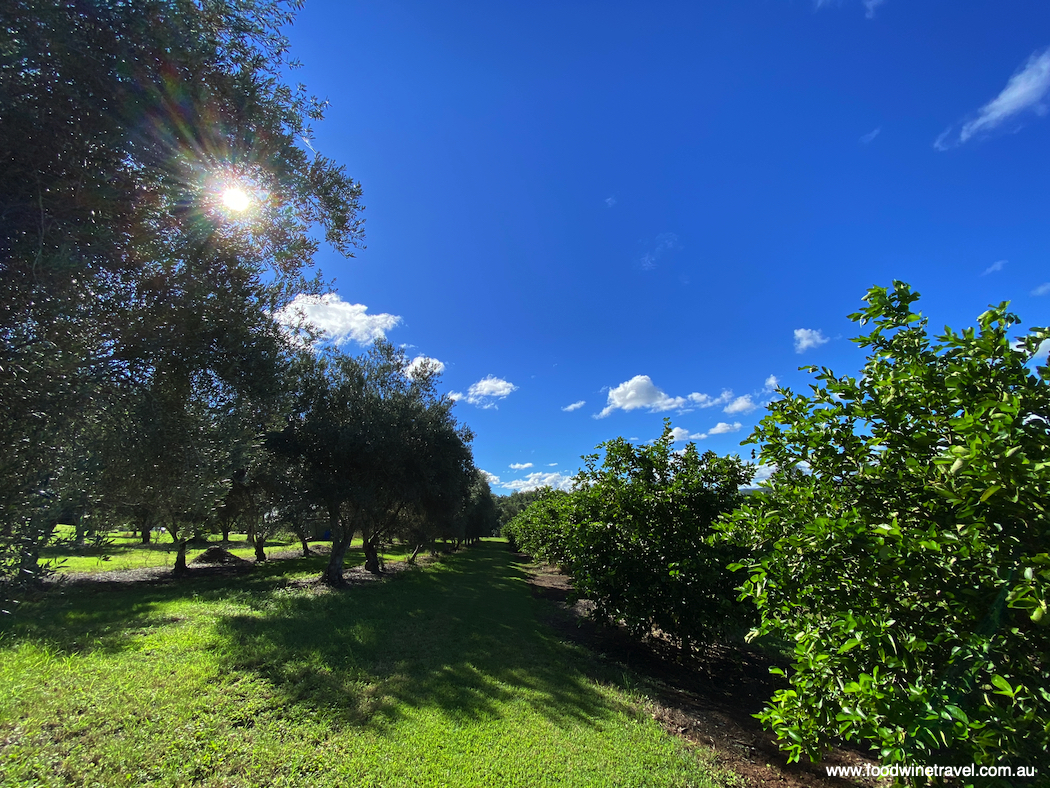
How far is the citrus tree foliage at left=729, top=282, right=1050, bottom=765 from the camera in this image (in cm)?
220

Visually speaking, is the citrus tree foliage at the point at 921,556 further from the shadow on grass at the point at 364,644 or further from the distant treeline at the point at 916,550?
the shadow on grass at the point at 364,644

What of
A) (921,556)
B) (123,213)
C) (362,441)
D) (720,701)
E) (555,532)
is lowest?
(720,701)

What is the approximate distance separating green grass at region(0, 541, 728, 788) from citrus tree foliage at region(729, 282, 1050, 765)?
10.9 ft

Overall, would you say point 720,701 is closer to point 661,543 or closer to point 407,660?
point 661,543

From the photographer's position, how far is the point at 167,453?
5.31 meters

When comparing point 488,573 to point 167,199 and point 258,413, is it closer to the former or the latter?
point 258,413

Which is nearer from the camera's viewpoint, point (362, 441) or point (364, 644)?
point (364, 644)

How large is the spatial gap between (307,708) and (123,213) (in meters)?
7.28

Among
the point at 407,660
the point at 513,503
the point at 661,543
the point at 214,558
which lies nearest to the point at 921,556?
the point at 661,543

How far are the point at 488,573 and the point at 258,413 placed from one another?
24.9 meters

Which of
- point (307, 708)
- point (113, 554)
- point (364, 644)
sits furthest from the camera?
point (113, 554)

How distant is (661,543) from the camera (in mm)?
7961

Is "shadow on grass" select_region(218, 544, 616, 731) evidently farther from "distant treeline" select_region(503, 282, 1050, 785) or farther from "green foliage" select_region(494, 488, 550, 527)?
"green foliage" select_region(494, 488, 550, 527)

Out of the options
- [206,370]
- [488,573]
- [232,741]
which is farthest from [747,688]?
[488,573]
